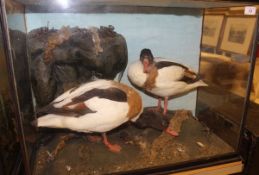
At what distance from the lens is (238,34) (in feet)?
2.86

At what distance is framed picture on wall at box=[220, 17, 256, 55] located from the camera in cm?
80

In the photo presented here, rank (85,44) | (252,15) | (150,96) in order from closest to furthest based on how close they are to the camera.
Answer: (252,15)
(85,44)
(150,96)

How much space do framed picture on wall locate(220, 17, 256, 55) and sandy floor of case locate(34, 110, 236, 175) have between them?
353mm

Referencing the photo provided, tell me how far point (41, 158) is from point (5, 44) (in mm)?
415

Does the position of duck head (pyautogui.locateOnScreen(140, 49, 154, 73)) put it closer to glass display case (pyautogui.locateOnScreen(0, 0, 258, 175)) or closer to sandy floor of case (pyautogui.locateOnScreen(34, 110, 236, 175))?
glass display case (pyautogui.locateOnScreen(0, 0, 258, 175))

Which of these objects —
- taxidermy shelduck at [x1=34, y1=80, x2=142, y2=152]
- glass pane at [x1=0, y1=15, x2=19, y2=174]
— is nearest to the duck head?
taxidermy shelduck at [x1=34, y1=80, x2=142, y2=152]

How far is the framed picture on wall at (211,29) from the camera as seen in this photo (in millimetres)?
981

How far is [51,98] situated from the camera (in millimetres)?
880

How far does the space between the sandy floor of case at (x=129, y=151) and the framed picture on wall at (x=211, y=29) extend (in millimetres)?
383

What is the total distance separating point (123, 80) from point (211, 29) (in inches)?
17.4

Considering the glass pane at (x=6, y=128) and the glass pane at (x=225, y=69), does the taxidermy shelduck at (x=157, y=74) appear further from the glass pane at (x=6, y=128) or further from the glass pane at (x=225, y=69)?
the glass pane at (x=6, y=128)

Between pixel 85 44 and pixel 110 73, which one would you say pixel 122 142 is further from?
pixel 85 44

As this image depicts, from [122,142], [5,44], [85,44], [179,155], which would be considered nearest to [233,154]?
[179,155]

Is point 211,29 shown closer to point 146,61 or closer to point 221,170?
point 146,61
